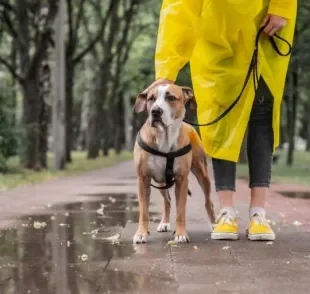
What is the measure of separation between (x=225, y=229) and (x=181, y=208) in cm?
39

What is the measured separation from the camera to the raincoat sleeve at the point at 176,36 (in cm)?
593

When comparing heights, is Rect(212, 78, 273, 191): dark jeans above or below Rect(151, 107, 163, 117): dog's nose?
below

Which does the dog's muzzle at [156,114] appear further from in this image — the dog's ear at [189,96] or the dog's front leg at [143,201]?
the dog's front leg at [143,201]

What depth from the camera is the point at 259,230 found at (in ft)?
19.3

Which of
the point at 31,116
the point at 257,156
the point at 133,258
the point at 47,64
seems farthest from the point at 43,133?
the point at 133,258

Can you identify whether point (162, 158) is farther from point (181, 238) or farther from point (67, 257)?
point (67, 257)

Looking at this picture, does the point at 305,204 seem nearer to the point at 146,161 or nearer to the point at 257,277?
the point at 146,161

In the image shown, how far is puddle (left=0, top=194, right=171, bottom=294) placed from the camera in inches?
159

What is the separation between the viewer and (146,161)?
586 centimetres

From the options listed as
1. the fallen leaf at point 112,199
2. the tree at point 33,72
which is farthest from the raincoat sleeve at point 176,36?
the tree at point 33,72

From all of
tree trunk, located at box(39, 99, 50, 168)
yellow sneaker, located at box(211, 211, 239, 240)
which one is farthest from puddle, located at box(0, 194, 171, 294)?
tree trunk, located at box(39, 99, 50, 168)

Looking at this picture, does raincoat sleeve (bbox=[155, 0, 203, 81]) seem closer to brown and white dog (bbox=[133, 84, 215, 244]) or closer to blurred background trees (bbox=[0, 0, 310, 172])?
brown and white dog (bbox=[133, 84, 215, 244])

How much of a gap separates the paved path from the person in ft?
1.56

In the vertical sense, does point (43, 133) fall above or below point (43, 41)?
below
